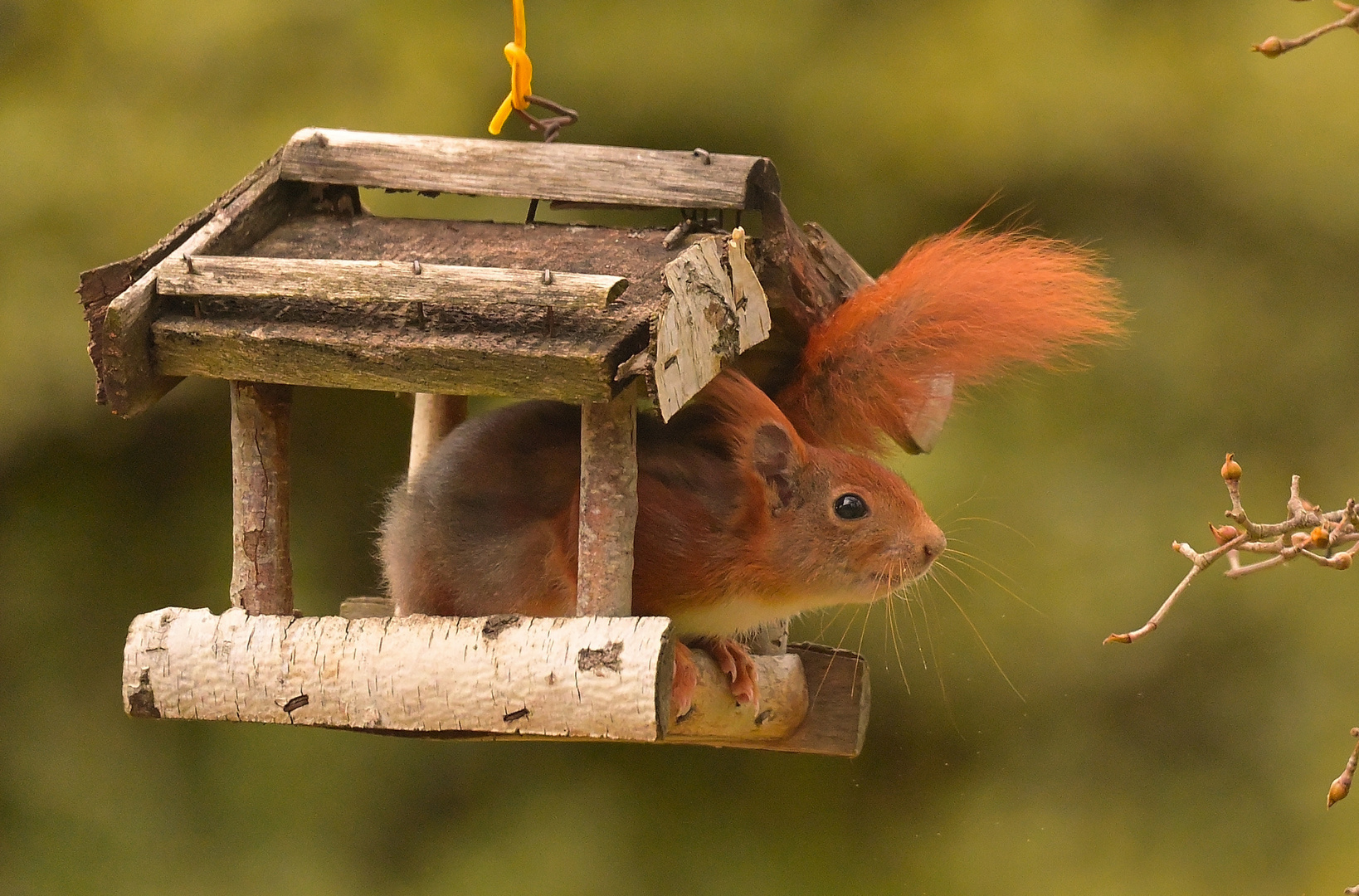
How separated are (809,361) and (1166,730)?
1.64 meters

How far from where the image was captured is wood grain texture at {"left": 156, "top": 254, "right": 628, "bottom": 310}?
1456 mm

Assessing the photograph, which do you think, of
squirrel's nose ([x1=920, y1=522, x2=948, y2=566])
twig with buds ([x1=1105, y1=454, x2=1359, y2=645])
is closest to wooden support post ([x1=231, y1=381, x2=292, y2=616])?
squirrel's nose ([x1=920, y1=522, x2=948, y2=566])

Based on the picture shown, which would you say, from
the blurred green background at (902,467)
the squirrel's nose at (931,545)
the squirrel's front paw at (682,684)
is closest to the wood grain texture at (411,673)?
the squirrel's front paw at (682,684)

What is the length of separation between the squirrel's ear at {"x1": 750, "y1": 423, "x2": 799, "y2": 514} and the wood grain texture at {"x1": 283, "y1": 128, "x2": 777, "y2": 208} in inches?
9.9

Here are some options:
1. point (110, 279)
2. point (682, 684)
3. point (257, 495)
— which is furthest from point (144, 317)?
point (682, 684)

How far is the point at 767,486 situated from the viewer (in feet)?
5.62

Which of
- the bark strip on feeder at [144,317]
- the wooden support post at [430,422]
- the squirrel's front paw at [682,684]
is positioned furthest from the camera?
the wooden support post at [430,422]

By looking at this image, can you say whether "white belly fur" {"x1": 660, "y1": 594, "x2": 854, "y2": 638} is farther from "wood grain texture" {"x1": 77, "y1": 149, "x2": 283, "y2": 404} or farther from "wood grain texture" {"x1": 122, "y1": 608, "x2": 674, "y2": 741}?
"wood grain texture" {"x1": 77, "y1": 149, "x2": 283, "y2": 404}

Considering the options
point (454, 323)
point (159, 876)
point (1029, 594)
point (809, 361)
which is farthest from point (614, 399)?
point (159, 876)

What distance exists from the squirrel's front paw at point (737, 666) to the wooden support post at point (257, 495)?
501mm

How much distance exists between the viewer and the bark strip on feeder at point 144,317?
60.7 inches

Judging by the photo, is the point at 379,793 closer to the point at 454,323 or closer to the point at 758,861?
the point at 758,861

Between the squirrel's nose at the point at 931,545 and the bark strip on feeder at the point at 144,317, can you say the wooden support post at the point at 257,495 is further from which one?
the squirrel's nose at the point at 931,545

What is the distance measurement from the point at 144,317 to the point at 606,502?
0.51 m
